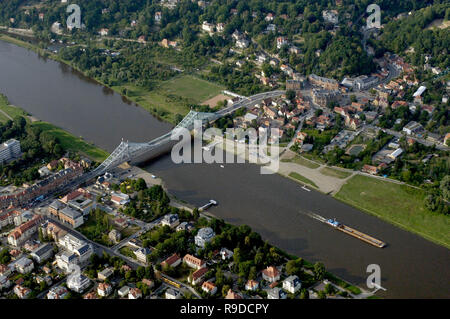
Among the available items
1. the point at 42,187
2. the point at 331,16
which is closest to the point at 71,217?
the point at 42,187

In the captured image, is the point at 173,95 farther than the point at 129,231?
Yes

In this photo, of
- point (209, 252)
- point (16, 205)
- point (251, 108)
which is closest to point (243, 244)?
point (209, 252)

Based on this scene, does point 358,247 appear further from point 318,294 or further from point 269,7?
point 269,7

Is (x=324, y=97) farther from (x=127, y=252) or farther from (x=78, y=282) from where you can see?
(x=78, y=282)

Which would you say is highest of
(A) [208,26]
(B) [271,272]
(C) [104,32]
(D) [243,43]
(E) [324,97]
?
(A) [208,26]

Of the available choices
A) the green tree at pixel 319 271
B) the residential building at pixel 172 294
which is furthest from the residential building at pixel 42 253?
the green tree at pixel 319 271

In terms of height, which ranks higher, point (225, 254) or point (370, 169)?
point (370, 169)
